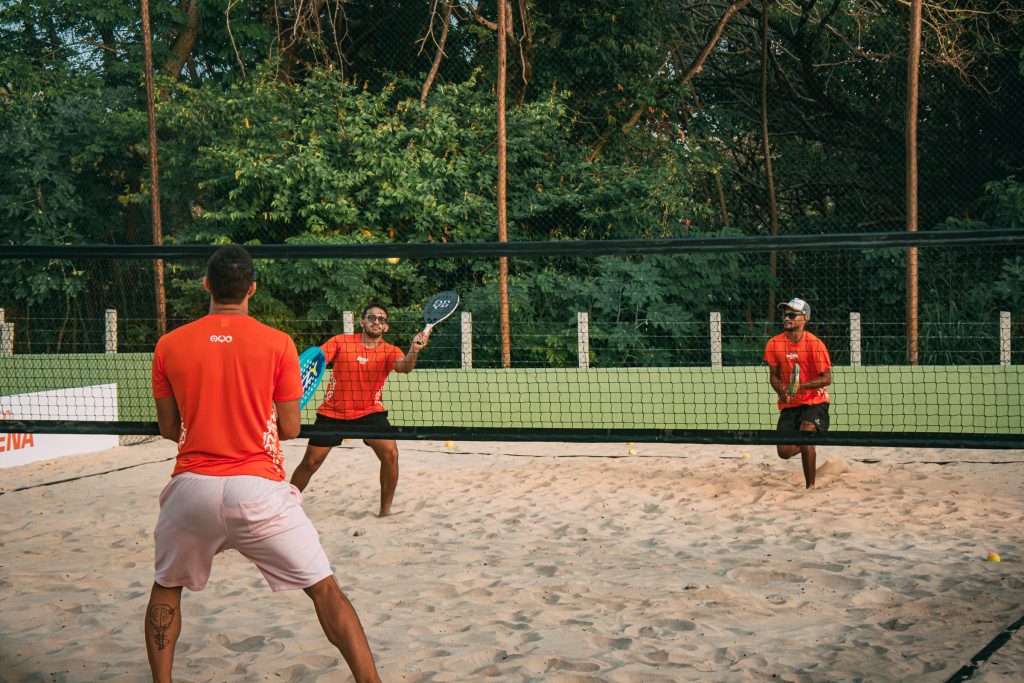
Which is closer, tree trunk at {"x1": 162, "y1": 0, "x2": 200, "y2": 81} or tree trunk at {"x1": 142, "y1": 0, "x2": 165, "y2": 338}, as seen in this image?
tree trunk at {"x1": 142, "y1": 0, "x2": 165, "y2": 338}

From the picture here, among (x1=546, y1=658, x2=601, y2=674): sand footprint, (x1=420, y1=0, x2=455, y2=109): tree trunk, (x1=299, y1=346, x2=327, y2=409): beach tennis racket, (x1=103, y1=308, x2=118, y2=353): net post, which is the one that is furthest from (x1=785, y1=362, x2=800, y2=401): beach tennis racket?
(x1=420, y1=0, x2=455, y2=109): tree trunk

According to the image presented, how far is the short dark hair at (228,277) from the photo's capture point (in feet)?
12.4

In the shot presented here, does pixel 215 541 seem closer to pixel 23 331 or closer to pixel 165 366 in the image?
pixel 165 366

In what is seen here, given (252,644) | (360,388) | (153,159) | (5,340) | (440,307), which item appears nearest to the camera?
(252,644)

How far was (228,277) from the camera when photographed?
3.79 meters

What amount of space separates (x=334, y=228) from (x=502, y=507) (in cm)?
1211

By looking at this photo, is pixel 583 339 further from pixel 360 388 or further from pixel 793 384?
pixel 360 388

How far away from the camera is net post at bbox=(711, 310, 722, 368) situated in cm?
1357

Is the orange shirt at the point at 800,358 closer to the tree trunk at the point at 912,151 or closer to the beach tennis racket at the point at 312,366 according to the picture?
the beach tennis racket at the point at 312,366

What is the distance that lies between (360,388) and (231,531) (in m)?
3.95

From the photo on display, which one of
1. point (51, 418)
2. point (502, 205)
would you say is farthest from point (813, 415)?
point (502, 205)

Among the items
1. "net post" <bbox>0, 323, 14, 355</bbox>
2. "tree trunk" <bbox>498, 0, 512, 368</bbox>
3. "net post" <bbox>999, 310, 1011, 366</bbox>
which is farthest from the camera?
"tree trunk" <bbox>498, 0, 512, 368</bbox>

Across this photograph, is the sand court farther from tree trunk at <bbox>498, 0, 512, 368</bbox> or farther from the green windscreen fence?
tree trunk at <bbox>498, 0, 512, 368</bbox>

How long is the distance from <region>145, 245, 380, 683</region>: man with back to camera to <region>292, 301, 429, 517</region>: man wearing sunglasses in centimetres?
356
